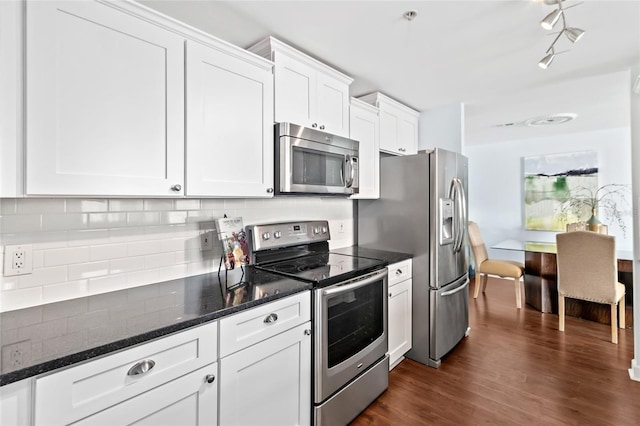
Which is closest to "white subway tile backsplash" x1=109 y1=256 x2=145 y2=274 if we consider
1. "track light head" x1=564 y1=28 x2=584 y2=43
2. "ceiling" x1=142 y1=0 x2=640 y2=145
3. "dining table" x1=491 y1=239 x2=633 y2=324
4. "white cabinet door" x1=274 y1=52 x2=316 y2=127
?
"white cabinet door" x1=274 y1=52 x2=316 y2=127

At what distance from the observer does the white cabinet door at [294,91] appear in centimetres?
197

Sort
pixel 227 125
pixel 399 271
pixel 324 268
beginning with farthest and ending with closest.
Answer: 1. pixel 399 271
2. pixel 324 268
3. pixel 227 125

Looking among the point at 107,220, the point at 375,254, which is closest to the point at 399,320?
the point at 375,254

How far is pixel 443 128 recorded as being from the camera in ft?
11.1

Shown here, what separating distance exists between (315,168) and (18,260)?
62.7 inches

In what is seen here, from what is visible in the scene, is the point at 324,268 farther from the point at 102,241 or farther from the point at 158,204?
the point at 102,241

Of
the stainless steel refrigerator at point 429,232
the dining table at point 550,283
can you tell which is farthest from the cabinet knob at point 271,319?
the dining table at point 550,283

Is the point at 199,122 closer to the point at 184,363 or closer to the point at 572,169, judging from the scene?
the point at 184,363

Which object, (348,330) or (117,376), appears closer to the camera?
(117,376)

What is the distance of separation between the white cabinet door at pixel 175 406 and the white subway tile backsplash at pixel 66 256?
2.52ft

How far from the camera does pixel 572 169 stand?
482 centimetres

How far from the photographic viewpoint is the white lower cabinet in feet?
7.92

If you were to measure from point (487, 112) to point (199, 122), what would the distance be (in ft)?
11.3

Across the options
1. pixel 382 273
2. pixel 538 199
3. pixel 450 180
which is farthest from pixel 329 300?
pixel 538 199
